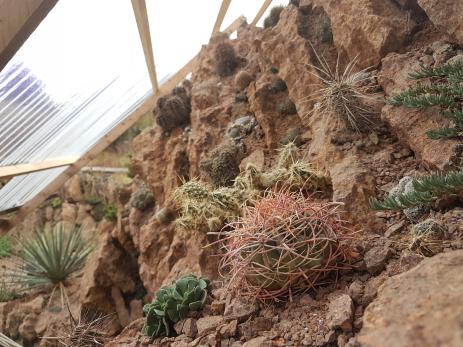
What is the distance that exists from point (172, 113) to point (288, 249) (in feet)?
11.6

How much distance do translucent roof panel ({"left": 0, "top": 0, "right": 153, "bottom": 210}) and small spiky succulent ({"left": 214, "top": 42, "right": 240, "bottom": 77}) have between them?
1.07 metres

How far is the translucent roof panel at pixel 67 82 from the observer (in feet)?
10.2

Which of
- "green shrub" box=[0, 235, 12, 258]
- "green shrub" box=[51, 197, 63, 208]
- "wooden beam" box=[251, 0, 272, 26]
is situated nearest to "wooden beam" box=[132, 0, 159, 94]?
"wooden beam" box=[251, 0, 272, 26]

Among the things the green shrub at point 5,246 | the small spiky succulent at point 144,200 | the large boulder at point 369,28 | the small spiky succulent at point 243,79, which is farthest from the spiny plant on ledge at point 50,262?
the large boulder at point 369,28

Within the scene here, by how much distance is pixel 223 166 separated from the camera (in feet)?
11.5

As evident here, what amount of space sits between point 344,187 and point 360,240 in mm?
424

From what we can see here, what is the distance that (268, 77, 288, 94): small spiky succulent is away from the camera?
3916 millimetres

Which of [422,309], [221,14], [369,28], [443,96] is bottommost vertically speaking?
[443,96]

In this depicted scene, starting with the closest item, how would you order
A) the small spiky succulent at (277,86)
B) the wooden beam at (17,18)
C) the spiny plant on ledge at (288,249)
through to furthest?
1. the wooden beam at (17,18)
2. the spiny plant on ledge at (288,249)
3. the small spiky succulent at (277,86)

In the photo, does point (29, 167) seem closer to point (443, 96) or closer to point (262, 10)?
point (262, 10)

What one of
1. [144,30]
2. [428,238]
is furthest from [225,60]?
[428,238]

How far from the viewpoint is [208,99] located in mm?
4664

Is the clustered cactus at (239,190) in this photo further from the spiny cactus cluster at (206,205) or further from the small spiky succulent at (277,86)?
the small spiky succulent at (277,86)

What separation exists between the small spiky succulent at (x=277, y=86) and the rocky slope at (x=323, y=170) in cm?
3
